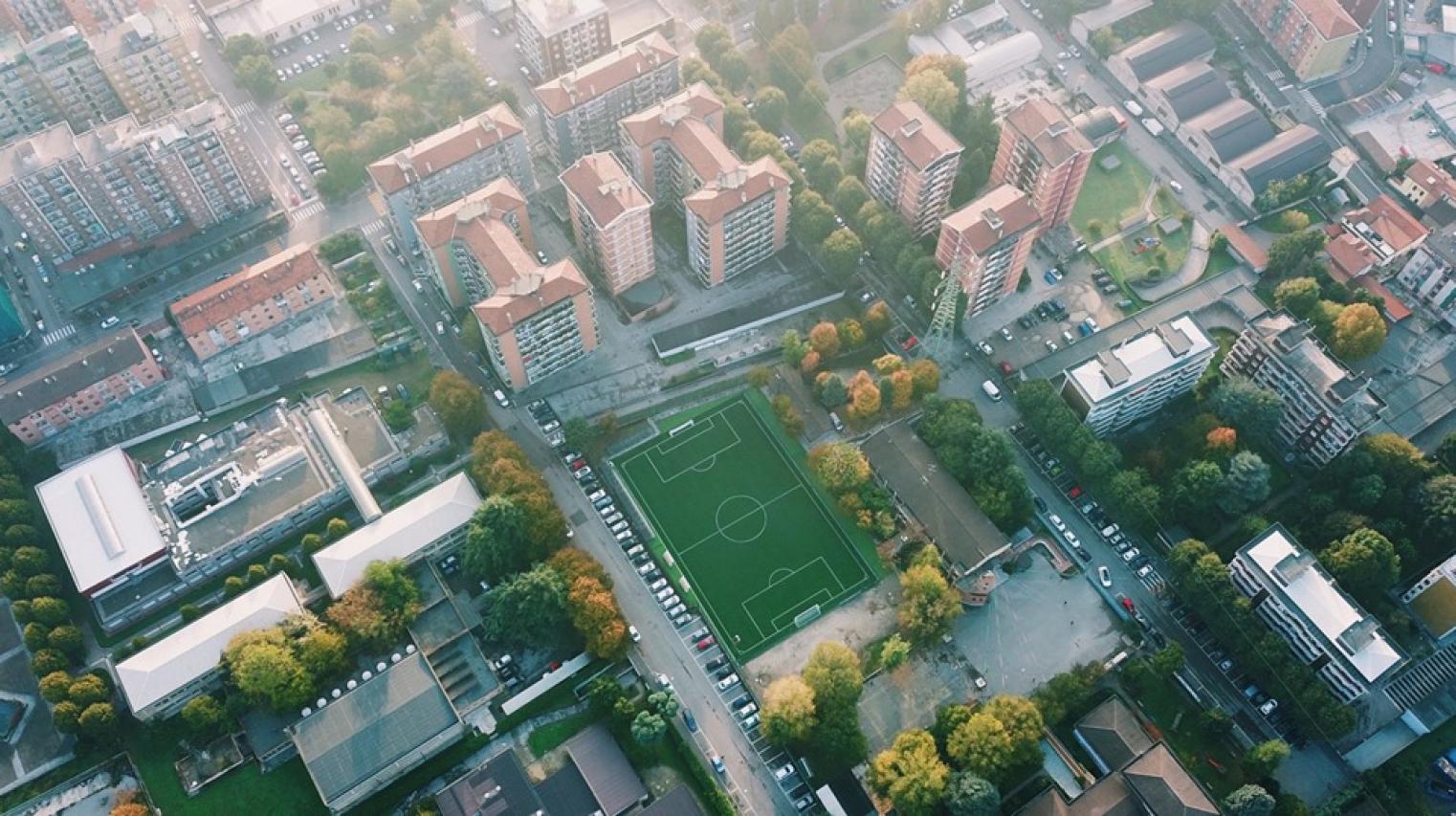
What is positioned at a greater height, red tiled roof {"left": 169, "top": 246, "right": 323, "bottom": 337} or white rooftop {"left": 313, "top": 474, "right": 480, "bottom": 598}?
red tiled roof {"left": 169, "top": 246, "right": 323, "bottom": 337}

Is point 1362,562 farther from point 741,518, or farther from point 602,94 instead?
point 602,94

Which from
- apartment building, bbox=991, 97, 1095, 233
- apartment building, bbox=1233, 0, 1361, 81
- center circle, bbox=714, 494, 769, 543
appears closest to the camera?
center circle, bbox=714, 494, 769, 543

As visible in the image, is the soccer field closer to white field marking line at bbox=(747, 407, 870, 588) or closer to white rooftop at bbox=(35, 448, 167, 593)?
white field marking line at bbox=(747, 407, 870, 588)

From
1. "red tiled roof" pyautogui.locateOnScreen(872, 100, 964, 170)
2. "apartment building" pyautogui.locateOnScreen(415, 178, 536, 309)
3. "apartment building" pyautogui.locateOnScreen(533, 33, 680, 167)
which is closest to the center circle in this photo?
"apartment building" pyautogui.locateOnScreen(415, 178, 536, 309)

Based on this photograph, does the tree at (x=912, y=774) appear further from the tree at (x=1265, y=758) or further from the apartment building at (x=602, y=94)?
the apartment building at (x=602, y=94)

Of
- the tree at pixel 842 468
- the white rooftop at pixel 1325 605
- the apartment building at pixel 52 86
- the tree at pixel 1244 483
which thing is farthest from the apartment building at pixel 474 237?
the white rooftop at pixel 1325 605

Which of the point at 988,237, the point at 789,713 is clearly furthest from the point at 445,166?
the point at 789,713
